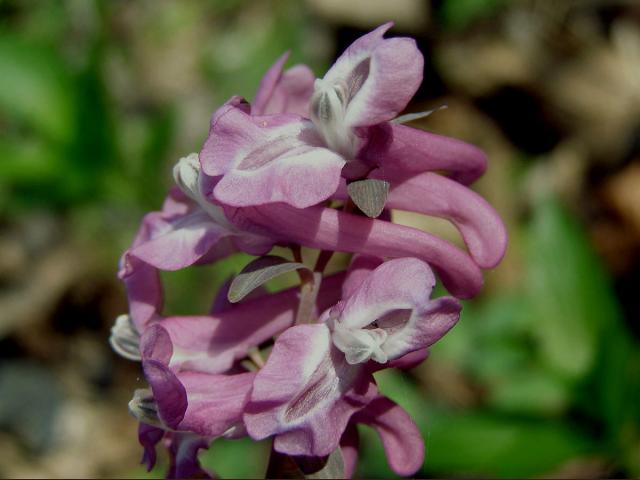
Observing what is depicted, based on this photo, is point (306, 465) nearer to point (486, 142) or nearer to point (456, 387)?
point (456, 387)

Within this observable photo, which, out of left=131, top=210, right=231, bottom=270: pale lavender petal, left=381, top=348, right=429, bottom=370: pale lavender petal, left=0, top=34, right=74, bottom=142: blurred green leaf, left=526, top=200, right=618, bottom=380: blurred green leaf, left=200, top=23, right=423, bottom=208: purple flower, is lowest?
left=526, top=200, right=618, bottom=380: blurred green leaf

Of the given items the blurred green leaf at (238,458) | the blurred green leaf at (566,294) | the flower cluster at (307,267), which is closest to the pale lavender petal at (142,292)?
the flower cluster at (307,267)

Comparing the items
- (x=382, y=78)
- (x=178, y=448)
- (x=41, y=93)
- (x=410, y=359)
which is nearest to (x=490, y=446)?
(x=410, y=359)

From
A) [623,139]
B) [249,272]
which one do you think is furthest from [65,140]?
[623,139]

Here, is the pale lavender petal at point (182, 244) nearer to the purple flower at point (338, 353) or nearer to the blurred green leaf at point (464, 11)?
the purple flower at point (338, 353)

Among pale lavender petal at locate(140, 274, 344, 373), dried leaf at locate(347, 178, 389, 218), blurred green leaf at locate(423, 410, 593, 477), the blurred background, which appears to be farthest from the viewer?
the blurred background

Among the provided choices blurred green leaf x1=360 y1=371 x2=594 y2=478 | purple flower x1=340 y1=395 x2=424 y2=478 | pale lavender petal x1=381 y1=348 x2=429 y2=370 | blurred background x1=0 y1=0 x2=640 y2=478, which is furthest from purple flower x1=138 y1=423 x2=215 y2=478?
blurred green leaf x1=360 y1=371 x2=594 y2=478

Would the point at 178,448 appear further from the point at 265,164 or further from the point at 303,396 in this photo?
the point at 265,164

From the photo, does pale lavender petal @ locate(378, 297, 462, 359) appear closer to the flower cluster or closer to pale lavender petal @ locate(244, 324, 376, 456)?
the flower cluster

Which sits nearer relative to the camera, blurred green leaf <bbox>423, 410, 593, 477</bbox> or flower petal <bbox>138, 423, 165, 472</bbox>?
flower petal <bbox>138, 423, 165, 472</bbox>
